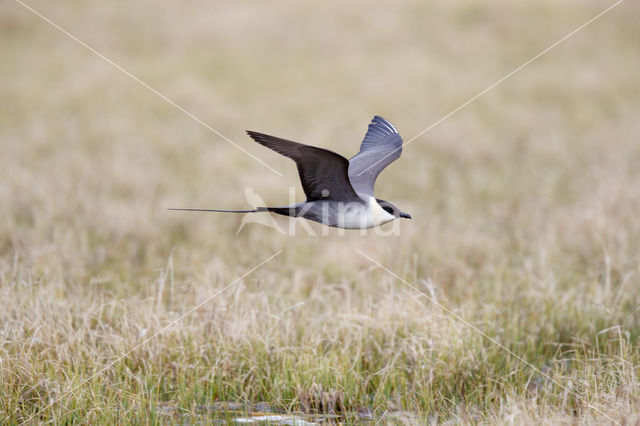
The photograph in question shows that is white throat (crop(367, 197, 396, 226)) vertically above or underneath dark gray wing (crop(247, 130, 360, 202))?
underneath

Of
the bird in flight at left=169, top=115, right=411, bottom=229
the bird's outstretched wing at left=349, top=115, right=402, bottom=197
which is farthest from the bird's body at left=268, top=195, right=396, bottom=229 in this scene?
the bird's outstretched wing at left=349, top=115, right=402, bottom=197

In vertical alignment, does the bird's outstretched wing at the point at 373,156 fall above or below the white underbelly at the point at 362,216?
above

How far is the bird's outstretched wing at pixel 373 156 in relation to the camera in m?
4.71

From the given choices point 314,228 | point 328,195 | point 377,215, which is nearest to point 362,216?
point 377,215

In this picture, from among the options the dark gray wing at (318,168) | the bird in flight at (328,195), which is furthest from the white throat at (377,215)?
the dark gray wing at (318,168)

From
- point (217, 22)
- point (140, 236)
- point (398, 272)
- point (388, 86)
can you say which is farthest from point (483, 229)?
point (217, 22)

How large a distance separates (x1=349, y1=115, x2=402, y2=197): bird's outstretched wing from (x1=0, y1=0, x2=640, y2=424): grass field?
1.05m

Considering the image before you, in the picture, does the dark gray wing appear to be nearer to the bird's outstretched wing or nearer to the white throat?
the white throat

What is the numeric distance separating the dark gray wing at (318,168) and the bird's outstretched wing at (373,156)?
507mm

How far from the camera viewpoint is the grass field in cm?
459

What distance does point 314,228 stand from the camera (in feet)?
28.7

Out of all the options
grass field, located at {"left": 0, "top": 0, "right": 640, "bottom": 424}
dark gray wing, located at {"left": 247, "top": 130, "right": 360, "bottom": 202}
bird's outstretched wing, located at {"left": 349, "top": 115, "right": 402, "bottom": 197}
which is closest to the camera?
dark gray wing, located at {"left": 247, "top": 130, "right": 360, "bottom": 202}

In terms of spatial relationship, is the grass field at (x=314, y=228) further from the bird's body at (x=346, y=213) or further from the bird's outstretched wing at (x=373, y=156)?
the bird's body at (x=346, y=213)

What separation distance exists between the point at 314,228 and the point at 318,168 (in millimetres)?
4911
